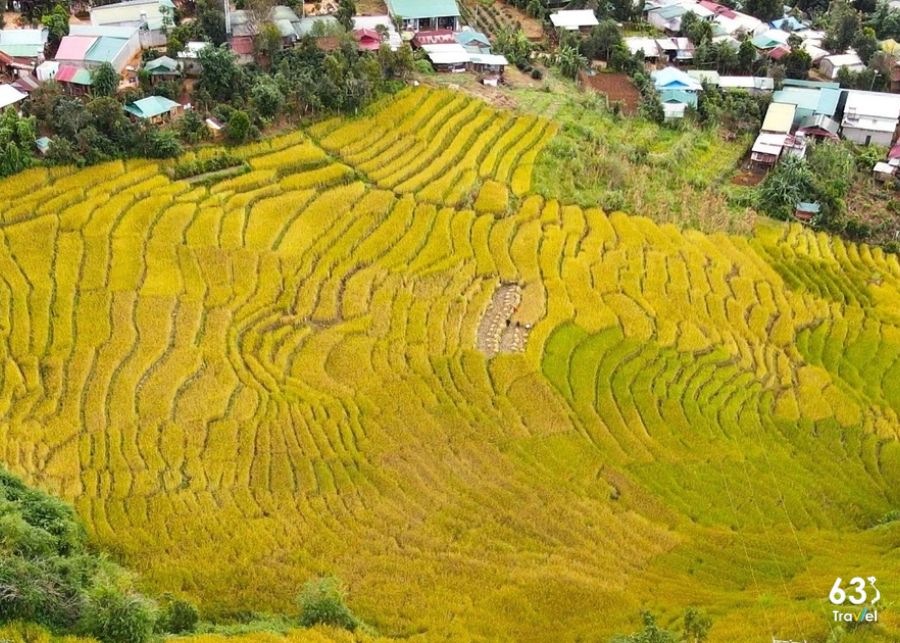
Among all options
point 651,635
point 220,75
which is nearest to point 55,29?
point 220,75

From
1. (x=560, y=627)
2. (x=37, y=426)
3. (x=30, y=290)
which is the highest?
(x=30, y=290)

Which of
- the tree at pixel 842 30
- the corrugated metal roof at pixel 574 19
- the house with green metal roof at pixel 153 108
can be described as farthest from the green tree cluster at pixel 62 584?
the tree at pixel 842 30

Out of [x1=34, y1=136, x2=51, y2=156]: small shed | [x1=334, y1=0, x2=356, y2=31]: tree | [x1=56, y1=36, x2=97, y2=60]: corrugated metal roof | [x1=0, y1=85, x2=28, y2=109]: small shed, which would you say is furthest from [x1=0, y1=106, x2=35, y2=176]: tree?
[x1=334, y1=0, x2=356, y2=31]: tree

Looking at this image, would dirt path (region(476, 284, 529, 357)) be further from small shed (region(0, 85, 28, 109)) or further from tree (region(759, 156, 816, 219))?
small shed (region(0, 85, 28, 109))

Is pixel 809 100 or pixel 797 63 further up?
pixel 797 63

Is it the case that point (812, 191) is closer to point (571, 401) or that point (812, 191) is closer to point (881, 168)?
point (881, 168)

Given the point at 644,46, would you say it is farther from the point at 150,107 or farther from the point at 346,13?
the point at 150,107

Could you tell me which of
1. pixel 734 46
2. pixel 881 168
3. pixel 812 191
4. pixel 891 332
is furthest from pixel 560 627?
pixel 734 46
